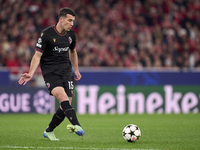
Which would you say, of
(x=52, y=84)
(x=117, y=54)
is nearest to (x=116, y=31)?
(x=117, y=54)

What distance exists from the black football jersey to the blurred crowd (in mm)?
7710

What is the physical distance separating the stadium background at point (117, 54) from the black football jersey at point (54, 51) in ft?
23.6

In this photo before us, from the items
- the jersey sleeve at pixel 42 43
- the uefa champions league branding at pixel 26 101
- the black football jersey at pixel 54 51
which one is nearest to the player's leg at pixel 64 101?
the black football jersey at pixel 54 51

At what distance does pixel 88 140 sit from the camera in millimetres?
7223

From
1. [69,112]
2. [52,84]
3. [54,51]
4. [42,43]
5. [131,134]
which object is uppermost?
[42,43]

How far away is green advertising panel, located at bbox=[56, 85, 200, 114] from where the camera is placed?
1447 cm

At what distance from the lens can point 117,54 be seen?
16.8 metres

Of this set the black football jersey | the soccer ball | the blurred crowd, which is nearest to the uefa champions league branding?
the blurred crowd

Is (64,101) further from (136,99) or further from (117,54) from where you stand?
(117,54)

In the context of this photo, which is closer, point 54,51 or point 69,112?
point 69,112

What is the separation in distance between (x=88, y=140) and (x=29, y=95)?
24.3 feet

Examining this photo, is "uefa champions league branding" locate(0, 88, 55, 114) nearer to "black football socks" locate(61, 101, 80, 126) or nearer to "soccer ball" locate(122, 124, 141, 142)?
"black football socks" locate(61, 101, 80, 126)

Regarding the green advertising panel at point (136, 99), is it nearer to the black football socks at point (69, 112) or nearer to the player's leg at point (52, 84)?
the player's leg at point (52, 84)

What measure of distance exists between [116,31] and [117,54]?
146 cm
